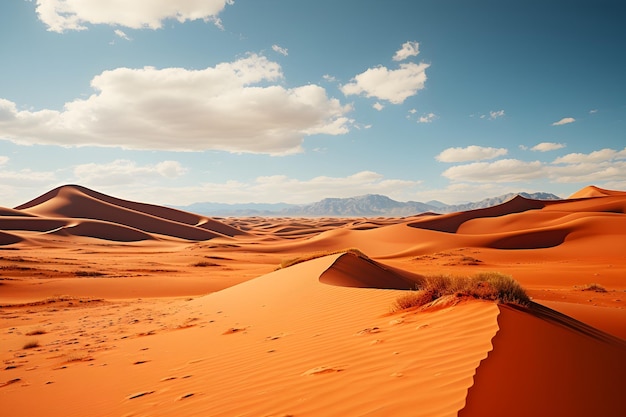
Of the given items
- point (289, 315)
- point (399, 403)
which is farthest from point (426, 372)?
point (289, 315)

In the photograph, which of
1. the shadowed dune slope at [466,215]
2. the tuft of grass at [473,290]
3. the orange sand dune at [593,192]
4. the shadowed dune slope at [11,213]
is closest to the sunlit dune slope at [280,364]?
the tuft of grass at [473,290]

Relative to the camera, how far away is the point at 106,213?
76000 millimetres

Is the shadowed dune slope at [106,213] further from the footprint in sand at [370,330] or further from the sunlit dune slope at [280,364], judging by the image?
the footprint in sand at [370,330]

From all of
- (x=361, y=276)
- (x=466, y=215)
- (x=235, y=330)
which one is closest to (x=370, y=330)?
(x=235, y=330)

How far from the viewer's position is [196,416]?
3576 millimetres

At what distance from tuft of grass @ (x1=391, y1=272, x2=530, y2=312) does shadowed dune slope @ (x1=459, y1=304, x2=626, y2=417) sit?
1.21 meters

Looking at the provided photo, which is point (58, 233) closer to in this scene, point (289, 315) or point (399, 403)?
point (289, 315)

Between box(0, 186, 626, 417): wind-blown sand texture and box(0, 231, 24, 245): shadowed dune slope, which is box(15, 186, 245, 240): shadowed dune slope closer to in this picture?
box(0, 231, 24, 245): shadowed dune slope

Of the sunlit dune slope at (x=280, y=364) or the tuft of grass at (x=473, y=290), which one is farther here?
the tuft of grass at (x=473, y=290)

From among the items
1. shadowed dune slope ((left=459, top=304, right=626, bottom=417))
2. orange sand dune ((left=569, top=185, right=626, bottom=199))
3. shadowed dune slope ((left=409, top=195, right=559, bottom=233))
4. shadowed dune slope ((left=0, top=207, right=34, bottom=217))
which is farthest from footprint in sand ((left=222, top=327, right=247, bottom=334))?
orange sand dune ((left=569, top=185, right=626, bottom=199))

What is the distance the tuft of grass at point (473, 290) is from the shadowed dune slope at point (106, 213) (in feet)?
223

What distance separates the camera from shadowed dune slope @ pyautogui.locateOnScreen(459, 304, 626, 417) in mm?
2576

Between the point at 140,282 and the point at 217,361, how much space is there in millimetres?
16929

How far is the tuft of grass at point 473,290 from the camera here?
5.44 metres
